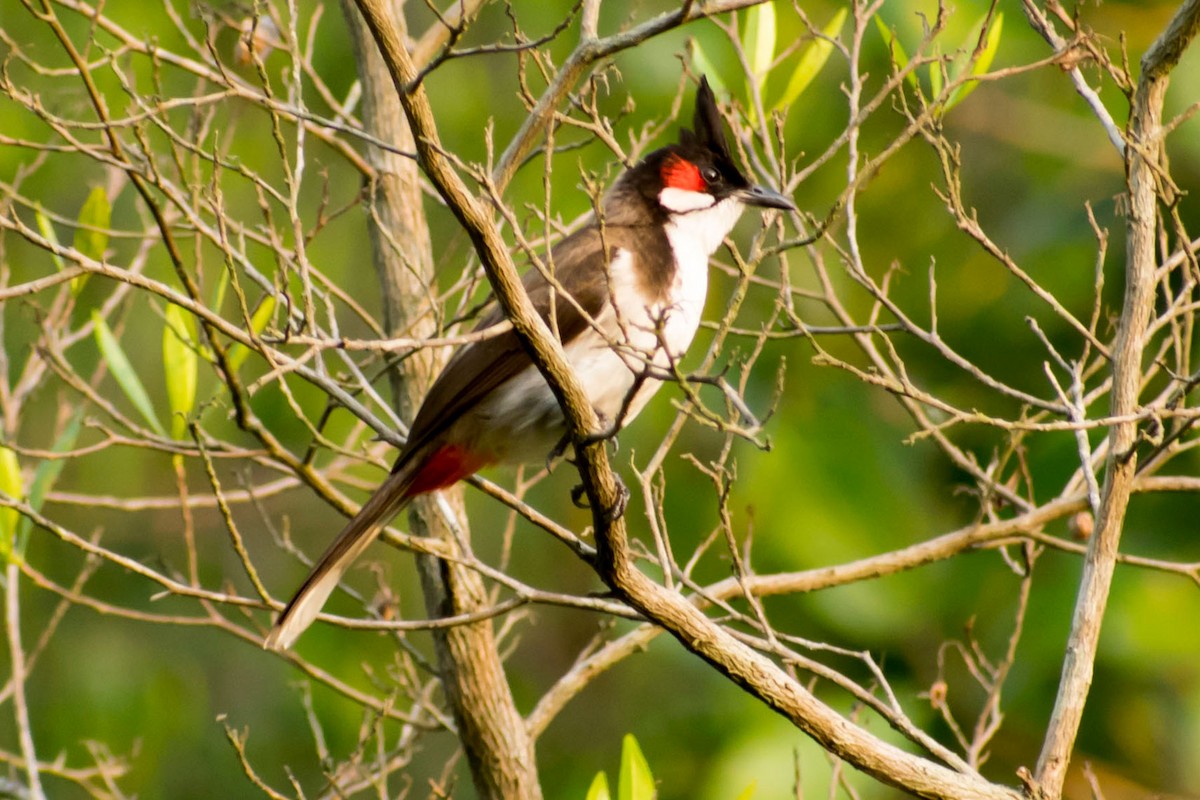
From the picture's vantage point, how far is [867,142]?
4.65 m

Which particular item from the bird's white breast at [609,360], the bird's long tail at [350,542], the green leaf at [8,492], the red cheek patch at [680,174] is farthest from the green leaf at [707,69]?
the green leaf at [8,492]

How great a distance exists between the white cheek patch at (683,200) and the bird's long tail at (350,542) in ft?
2.67

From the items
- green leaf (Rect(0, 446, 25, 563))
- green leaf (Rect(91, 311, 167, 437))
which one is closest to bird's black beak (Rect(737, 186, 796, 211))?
green leaf (Rect(91, 311, 167, 437))

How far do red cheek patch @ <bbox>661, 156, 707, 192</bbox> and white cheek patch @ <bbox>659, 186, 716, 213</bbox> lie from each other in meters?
0.02

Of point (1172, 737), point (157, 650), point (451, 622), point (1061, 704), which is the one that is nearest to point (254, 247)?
point (157, 650)

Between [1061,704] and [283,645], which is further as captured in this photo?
[283,645]

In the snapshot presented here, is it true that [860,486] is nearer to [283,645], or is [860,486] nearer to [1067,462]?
[1067,462]

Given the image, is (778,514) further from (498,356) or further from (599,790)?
(599,790)

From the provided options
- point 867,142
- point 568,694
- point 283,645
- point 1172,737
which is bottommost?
point 1172,737

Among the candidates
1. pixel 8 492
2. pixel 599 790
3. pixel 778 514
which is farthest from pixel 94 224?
pixel 778 514

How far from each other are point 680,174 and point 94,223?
3.96 ft

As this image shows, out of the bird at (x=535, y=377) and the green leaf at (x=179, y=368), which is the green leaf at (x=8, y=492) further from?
the bird at (x=535, y=377)

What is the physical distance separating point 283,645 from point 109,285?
3255 millimetres

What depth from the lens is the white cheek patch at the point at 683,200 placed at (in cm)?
314
